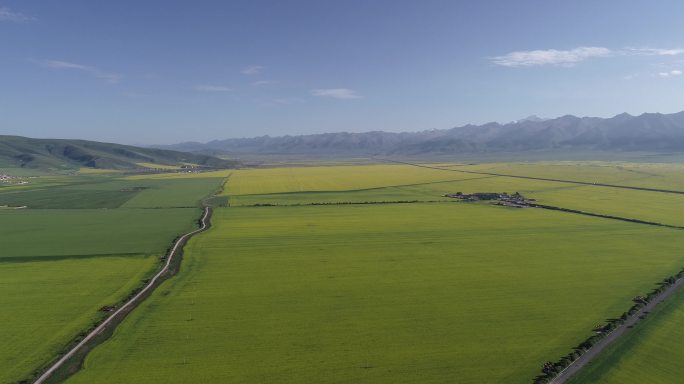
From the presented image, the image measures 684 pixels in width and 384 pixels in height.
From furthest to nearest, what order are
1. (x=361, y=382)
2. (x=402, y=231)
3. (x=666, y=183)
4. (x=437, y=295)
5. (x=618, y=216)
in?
(x=666, y=183), (x=618, y=216), (x=402, y=231), (x=437, y=295), (x=361, y=382)

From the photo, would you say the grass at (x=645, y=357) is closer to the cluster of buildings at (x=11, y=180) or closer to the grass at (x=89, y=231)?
the grass at (x=89, y=231)

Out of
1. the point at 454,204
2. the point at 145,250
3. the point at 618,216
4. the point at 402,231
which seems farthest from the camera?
the point at 454,204

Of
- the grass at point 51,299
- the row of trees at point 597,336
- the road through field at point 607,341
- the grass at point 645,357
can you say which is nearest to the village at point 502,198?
the row of trees at point 597,336

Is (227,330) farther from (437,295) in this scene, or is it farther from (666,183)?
(666,183)

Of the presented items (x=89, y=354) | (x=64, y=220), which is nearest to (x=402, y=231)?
(x=89, y=354)

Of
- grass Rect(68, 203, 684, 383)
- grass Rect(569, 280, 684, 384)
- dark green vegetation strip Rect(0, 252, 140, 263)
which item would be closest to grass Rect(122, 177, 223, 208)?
grass Rect(68, 203, 684, 383)

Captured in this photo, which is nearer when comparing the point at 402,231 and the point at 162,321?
the point at 162,321

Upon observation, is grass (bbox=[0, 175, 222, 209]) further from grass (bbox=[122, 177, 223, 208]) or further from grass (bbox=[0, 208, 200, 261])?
grass (bbox=[0, 208, 200, 261])
